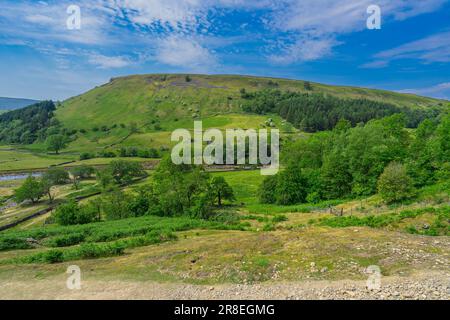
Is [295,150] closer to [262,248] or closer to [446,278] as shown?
[262,248]

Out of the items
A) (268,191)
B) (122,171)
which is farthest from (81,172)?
(268,191)

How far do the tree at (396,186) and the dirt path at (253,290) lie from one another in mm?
22427

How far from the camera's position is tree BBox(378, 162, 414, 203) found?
35.5 meters

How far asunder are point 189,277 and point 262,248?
21.6ft

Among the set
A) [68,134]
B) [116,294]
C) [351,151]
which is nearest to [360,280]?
[116,294]

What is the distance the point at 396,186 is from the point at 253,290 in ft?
95.0

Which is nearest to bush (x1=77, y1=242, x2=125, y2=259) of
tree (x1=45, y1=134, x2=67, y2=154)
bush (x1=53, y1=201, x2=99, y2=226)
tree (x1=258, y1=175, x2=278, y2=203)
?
bush (x1=53, y1=201, x2=99, y2=226)

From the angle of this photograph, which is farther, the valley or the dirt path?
the valley

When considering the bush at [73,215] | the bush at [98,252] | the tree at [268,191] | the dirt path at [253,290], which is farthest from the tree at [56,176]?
the dirt path at [253,290]

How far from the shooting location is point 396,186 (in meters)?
35.6

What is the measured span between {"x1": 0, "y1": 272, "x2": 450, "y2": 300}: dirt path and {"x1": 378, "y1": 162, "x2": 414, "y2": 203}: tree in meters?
22.4

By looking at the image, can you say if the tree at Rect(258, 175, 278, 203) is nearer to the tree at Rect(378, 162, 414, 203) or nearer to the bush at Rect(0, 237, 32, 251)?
the tree at Rect(378, 162, 414, 203)
